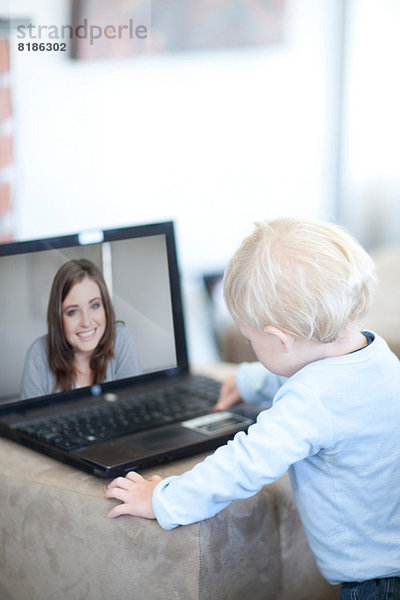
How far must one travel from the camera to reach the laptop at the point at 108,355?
3.67 ft

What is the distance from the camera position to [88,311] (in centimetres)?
116

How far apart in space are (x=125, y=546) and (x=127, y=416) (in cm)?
25

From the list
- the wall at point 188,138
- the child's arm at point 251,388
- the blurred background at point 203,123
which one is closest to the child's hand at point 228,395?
the child's arm at point 251,388

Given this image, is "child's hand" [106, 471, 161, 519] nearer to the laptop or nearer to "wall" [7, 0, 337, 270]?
the laptop

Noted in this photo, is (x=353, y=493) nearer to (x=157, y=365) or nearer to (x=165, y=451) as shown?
(x=165, y=451)

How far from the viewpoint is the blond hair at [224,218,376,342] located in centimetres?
94

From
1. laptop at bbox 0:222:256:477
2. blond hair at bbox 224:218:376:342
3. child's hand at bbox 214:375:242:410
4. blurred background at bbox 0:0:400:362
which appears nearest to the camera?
blond hair at bbox 224:218:376:342

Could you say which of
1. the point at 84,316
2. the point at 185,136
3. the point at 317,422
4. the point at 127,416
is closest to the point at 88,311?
the point at 84,316

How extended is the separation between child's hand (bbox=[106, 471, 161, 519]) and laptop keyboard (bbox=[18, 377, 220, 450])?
11 centimetres

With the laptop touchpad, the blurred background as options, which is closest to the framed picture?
the blurred background

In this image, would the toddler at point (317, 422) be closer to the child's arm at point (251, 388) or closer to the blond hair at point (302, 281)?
the blond hair at point (302, 281)

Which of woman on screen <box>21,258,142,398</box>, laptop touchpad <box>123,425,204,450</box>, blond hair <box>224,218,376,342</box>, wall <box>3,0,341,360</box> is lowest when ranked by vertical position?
laptop touchpad <box>123,425,204,450</box>

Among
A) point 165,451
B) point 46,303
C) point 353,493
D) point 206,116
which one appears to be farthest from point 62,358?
point 206,116

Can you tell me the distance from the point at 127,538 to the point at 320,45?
7.58 feet
